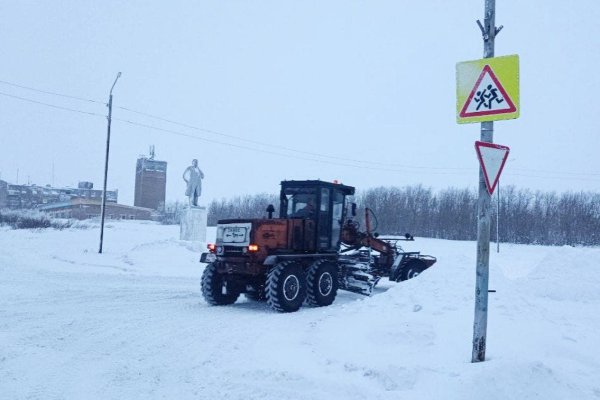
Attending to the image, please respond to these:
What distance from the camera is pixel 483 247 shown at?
245 inches

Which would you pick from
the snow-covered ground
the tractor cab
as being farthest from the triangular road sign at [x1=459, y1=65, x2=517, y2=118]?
the tractor cab

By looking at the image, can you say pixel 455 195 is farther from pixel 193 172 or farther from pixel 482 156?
pixel 482 156

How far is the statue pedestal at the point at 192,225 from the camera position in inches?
1080

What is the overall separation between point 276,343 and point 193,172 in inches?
829

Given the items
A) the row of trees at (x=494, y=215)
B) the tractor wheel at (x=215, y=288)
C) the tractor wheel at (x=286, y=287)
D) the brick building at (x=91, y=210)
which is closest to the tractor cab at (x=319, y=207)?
the tractor wheel at (x=286, y=287)

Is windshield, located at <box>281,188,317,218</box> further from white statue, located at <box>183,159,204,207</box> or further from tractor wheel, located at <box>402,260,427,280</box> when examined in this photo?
white statue, located at <box>183,159,204,207</box>

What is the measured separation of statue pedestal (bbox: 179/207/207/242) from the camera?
2742 centimetres

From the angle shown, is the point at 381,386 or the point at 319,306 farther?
the point at 319,306

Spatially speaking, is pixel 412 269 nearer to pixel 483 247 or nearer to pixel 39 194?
pixel 483 247

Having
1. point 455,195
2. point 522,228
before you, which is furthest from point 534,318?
point 455,195

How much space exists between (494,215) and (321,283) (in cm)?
5264

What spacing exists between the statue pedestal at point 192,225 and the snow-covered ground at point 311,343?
1251 cm

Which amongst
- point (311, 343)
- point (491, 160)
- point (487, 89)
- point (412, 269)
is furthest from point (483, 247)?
point (412, 269)

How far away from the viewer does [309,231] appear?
42.8ft
